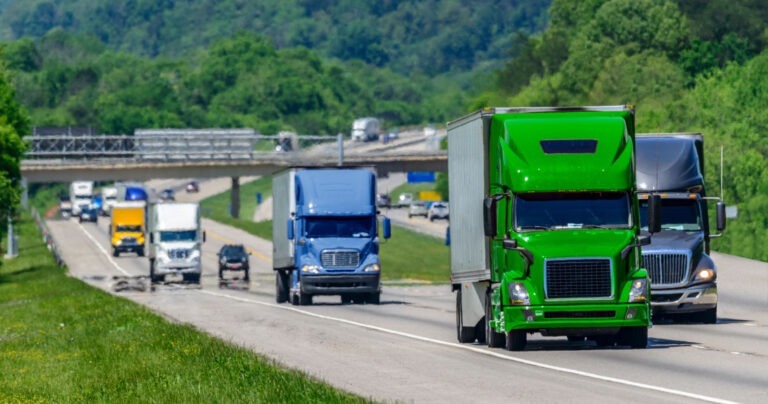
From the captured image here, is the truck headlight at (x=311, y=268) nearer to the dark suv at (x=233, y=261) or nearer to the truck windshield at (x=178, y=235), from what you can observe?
the truck windshield at (x=178, y=235)

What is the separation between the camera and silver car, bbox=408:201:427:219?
148750mm

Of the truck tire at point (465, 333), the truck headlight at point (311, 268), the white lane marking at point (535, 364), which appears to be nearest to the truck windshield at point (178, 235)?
the truck headlight at point (311, 268)

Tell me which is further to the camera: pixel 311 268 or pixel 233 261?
pixel 233 261

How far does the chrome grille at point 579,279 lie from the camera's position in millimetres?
26250

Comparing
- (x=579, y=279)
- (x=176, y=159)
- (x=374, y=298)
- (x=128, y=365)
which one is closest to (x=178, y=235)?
(x=374, y=298)

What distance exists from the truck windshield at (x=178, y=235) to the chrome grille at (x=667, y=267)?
45123mm

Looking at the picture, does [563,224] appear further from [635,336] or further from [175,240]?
[175,240]

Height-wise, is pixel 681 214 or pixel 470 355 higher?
pixel 681 214

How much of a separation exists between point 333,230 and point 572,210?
2232 cm

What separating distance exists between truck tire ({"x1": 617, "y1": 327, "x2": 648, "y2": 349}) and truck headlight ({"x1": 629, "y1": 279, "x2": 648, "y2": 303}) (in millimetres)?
1089

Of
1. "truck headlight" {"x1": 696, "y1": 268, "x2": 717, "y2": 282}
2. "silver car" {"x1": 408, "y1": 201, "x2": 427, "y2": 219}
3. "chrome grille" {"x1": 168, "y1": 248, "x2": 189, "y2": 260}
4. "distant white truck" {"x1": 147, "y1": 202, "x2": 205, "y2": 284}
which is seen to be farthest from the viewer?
"silver car" {"x1": 408, "y1": 201, "x2": 427, "y2": 219}

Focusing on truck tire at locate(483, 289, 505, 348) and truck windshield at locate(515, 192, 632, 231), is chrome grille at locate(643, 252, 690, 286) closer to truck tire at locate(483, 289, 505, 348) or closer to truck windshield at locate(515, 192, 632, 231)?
truck tire at locate(483, 289, 505, 348)

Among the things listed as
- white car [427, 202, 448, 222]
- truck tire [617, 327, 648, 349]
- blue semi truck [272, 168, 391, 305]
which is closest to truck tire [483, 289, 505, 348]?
truck tire [617, 327, 648, 349]

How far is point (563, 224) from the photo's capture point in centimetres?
2655
